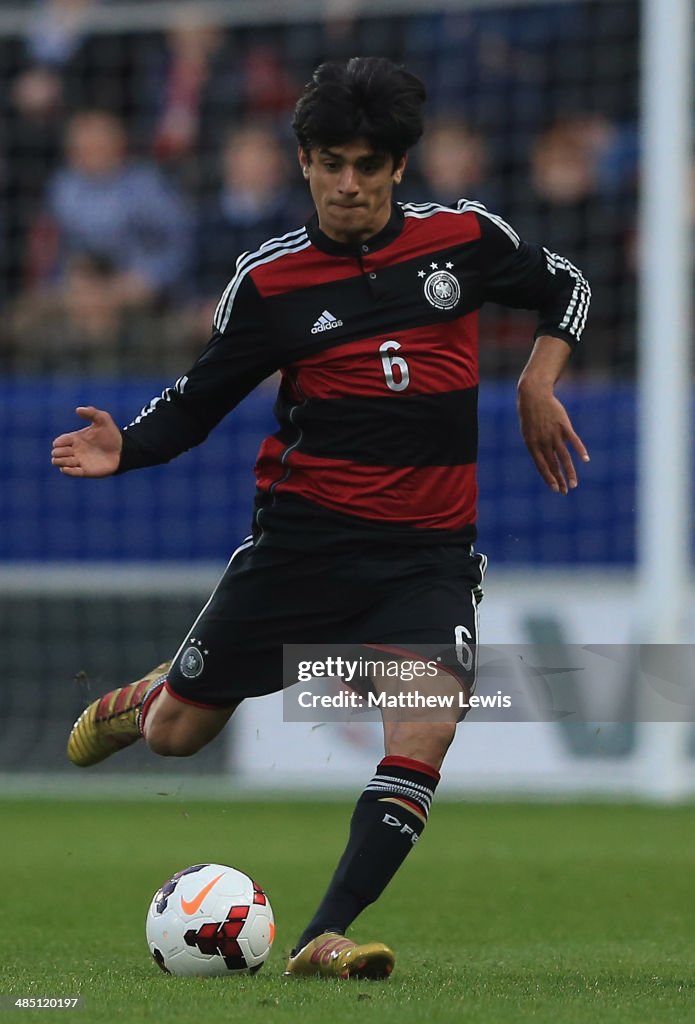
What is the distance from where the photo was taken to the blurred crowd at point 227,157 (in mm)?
9633

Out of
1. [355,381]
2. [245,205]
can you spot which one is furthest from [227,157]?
[355,381]

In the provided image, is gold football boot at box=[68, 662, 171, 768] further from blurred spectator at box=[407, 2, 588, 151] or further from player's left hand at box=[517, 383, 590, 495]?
blurred spectator at box=[407, 2, 588, 151]

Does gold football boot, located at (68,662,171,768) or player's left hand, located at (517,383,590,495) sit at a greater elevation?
player's left hand, located at (517,383,590,495)

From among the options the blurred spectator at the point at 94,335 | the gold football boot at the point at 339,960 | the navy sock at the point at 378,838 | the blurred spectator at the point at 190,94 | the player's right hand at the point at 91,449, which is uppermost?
the blurred spectator at the point at 190,94

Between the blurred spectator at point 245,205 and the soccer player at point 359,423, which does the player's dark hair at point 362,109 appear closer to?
the soccer player at point 359,423

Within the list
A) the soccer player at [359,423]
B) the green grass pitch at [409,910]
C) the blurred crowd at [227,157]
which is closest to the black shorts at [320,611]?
the soccer player at [359,423]

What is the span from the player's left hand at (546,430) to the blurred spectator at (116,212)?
18.3 feet

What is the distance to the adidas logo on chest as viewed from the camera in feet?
14.9

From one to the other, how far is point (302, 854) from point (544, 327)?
9.26ft

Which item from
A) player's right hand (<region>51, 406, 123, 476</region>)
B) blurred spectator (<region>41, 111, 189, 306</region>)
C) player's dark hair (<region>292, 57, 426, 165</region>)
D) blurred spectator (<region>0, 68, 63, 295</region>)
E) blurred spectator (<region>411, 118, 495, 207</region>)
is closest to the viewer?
player's dark hair (<region>292, 57, 426, 165</region>)

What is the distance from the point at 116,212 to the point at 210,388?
5893 millimetres

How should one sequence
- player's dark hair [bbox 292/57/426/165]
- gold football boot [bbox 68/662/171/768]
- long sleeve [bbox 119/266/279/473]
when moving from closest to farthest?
player's dark hair [bbox 292/57/426/165] < long sleeve [bbox 119/266/279/473] < gold football boot [bbox 68/662/171/768]

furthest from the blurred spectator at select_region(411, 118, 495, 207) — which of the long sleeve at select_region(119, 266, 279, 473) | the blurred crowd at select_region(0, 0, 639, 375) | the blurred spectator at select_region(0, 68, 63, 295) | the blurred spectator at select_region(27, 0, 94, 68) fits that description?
the long sleeve at select_region(119, 266, 279, 473)

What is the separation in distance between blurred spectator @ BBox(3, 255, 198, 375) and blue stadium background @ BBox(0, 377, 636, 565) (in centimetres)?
29
